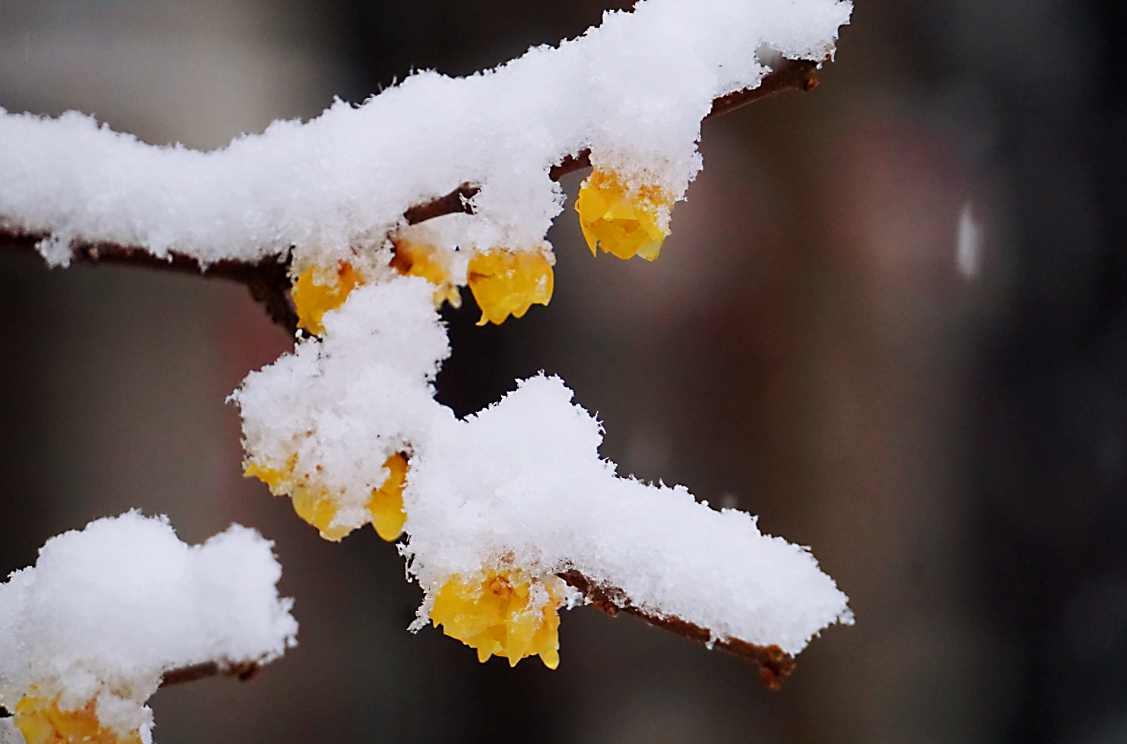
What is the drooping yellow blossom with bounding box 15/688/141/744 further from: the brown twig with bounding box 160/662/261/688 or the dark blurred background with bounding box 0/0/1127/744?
Answer: the dark blurred background with bounding box 0/0/1127/744

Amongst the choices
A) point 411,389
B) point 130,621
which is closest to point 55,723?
point 130,621

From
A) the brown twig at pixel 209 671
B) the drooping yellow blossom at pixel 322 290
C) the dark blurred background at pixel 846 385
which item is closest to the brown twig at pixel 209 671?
the brown twig at pixel 209 671

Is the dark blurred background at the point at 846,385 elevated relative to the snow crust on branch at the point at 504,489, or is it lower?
elevated

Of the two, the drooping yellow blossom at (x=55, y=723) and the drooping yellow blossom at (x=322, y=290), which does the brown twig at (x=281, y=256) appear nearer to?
the drooping yellow blossom at (x=322, y=290)

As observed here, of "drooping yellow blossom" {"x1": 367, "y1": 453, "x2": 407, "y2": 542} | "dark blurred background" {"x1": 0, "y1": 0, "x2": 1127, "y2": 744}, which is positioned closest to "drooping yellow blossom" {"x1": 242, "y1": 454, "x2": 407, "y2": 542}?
"drooping yellow blossom" {"x1": 367, "y1": 453, "x2": 407, "y2": 542}

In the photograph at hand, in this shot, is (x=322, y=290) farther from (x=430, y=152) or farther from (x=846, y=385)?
(x=846, y=385)

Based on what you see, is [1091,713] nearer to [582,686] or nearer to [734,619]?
[582,686]
